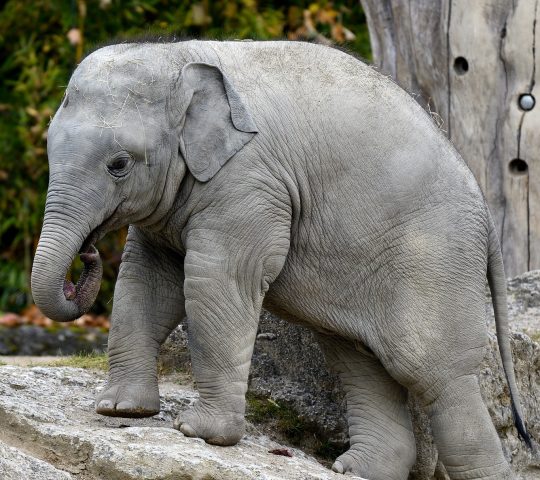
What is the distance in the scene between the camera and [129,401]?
5.85 m


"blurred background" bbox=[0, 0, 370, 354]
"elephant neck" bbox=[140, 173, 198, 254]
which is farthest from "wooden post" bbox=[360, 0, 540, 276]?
"blurred background" bbox=[0, 0, 370, 354]

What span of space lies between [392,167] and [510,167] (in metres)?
3.17

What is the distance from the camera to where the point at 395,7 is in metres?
8.99

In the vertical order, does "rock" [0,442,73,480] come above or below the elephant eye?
below

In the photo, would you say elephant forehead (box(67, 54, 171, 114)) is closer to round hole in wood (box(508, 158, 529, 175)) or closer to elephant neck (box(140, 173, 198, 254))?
elephant neck (box(140, 173, 198, 254))

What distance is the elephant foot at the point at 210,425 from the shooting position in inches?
218

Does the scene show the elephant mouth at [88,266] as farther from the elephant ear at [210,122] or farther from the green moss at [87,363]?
the green moss at [87,363]

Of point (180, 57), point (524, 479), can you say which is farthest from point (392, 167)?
point (524, 479)

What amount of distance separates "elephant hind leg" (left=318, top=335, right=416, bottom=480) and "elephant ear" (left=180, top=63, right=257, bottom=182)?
1201mm

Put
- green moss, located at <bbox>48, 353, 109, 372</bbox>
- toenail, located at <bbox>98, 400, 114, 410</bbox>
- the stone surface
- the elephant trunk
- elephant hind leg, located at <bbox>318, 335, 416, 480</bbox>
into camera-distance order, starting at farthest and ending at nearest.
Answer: the stone surface → green moss, located at <bbox>48, 353, 109, 372</bbox> → elephant hind leg, located at <bbox>318, 335, 416, 480</bbox> → toenail, located at <bbox>98, 400, 114, 410</bbox> → the elephant trunk

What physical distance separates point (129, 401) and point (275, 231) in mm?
952

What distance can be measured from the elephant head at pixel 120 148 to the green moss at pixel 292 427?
1301 millimetres

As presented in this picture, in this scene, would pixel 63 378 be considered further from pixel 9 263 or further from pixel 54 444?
pixel 9 263

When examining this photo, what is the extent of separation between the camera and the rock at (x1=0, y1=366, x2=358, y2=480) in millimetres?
5141
